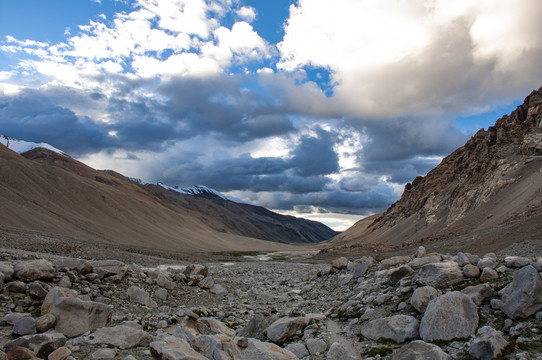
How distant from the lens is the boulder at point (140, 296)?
1275cm

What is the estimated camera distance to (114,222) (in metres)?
101

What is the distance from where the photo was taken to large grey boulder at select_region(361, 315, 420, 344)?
866cm

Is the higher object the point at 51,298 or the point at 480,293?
the point at 480,293

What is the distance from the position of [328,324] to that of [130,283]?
7331 mm

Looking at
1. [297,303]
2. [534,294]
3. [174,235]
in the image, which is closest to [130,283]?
[297,303]

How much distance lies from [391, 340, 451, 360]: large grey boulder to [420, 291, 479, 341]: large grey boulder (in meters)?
1.04

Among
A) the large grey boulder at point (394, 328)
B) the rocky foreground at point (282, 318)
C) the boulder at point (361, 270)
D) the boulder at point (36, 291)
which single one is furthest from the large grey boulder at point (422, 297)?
the boulder at point (36, 291)

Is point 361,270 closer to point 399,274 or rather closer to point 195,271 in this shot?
point 399,274

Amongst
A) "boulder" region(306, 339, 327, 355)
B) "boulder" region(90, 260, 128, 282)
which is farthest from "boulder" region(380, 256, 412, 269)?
"boulder" region(90, 260, 128, 282)

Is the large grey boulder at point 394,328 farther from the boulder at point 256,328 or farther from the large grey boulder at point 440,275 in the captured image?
the boulder at point 256,328

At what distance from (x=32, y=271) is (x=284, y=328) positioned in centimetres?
772

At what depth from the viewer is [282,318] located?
34.6 feet

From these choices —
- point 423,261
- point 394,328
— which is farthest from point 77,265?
point 423,261

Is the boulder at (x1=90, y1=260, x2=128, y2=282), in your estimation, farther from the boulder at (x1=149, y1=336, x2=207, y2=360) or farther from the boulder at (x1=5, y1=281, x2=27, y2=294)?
the boulder at (x1=149, y1=336, x2=207, y2=360)
